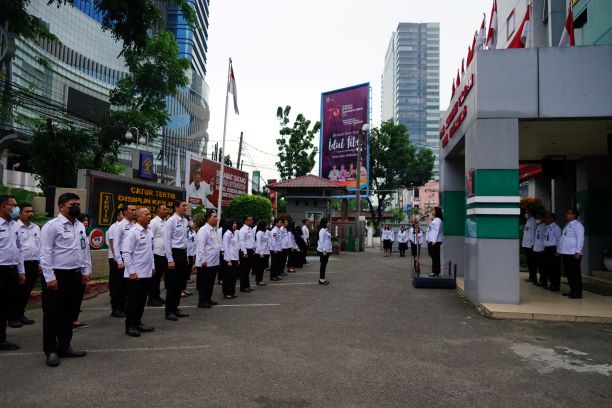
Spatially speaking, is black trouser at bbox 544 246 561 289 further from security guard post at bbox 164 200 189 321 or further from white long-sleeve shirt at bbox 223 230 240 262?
security guard post at bbox 164 200 189 321

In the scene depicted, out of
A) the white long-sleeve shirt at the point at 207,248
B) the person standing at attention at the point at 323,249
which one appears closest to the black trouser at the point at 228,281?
the white long-sleeve shirt at the point at 207,248

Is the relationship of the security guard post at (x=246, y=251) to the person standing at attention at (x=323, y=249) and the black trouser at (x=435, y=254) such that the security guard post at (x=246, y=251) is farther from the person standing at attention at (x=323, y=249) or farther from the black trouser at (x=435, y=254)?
the black trouser at (x=435, y=254)

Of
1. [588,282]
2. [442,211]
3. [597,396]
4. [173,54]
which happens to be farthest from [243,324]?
[173,54]

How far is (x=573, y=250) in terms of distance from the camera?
874 cm

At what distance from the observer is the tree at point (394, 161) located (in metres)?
39.2

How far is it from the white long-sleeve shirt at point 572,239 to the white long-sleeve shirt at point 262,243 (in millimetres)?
7235

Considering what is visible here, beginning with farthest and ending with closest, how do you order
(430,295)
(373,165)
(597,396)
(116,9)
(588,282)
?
(373,165), (588,282), (430,295), (116,9), (597,396)

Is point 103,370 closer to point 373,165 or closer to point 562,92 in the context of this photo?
point 562,92

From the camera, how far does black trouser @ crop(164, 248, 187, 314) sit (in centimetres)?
750

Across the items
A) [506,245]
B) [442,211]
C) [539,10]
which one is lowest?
[506,245]

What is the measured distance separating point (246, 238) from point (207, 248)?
278cm

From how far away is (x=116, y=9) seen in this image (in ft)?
24.6

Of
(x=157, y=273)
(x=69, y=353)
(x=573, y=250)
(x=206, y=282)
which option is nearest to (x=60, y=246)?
(x=69, y=353)

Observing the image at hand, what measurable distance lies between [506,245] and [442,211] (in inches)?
193
